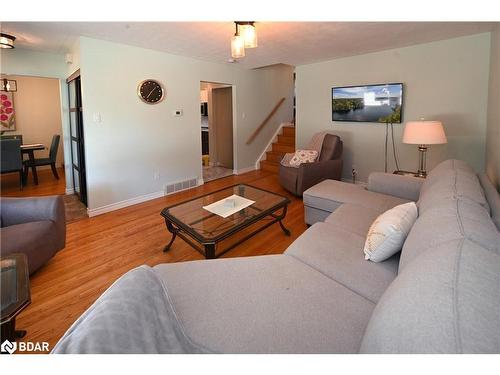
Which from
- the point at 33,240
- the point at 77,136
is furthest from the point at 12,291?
the point at 77,136

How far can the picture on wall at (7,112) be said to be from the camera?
5631 millimetres

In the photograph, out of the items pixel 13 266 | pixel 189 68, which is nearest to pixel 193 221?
pixel 13 266

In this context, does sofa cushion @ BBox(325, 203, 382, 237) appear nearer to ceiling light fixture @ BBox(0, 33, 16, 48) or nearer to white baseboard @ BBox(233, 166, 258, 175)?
white baseboard @ BBox(233, 166, 258, 175)

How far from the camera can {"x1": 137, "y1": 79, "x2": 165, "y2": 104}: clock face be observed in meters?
3.79

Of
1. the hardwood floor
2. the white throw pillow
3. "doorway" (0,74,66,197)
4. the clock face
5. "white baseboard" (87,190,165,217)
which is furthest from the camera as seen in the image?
"doorway" (0,74,66,197)

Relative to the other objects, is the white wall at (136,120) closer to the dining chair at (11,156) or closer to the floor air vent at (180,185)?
the floor air vent at (180,185)

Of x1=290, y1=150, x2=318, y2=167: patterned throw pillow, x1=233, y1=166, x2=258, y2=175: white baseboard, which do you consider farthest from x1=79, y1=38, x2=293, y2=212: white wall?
x1=290, y1=150, x2=318, y2=167: patterned throw pillow

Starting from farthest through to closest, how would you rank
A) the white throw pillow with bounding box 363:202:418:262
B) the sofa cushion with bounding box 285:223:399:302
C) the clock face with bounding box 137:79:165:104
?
1. the clock face with bounding box 137:79:165:104
2. the white throw pillow with bounding box 363:202:418:262
3. the sofa cushion with bounding box 285:223:399:302

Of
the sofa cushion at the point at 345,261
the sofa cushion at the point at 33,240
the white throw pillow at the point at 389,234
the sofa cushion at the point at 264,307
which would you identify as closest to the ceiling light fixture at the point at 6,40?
the sofa cushion at the point at 33,240

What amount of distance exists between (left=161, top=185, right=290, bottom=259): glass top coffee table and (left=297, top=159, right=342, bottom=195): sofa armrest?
93 centimetres

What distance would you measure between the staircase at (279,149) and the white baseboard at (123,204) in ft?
8.07

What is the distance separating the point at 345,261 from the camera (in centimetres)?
150

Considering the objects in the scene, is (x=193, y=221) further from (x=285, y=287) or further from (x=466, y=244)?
(x=466, y=244)

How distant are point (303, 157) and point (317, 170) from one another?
616 millimetres
